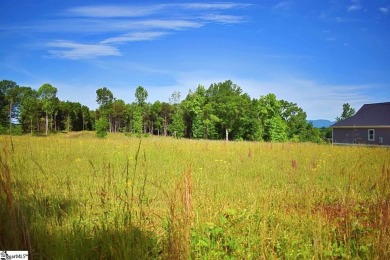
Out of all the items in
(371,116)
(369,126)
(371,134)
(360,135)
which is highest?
(371,116)

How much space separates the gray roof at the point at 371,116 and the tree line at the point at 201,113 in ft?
43.7

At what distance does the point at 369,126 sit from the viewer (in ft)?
115

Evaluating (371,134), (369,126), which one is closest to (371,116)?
(369,126)

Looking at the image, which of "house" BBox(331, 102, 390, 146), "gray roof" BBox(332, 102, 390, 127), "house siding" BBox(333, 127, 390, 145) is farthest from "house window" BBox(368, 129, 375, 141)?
"gray roof" BBox(332, 102, 390, 127)

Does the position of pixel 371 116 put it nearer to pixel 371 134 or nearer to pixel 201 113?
pixel 371 134

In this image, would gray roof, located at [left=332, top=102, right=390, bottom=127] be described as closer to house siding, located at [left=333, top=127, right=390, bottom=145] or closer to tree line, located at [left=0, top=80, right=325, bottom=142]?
house siding, located at [left=333, top=127, right=390, bottom=145]

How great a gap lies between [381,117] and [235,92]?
2737cm

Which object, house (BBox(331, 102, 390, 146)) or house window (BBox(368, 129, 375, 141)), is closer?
house (BBox(331, 102, 390, 146))

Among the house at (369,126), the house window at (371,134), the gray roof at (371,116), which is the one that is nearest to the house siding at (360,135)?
the house at (369,126)

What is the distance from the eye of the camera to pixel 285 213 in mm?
3723

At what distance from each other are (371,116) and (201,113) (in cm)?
2744

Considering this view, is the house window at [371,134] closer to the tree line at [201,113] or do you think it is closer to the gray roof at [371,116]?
the gray roof at [371,116]

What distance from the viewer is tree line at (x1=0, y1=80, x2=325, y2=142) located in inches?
1890

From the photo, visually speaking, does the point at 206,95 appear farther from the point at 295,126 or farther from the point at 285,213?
the point at 285,213
